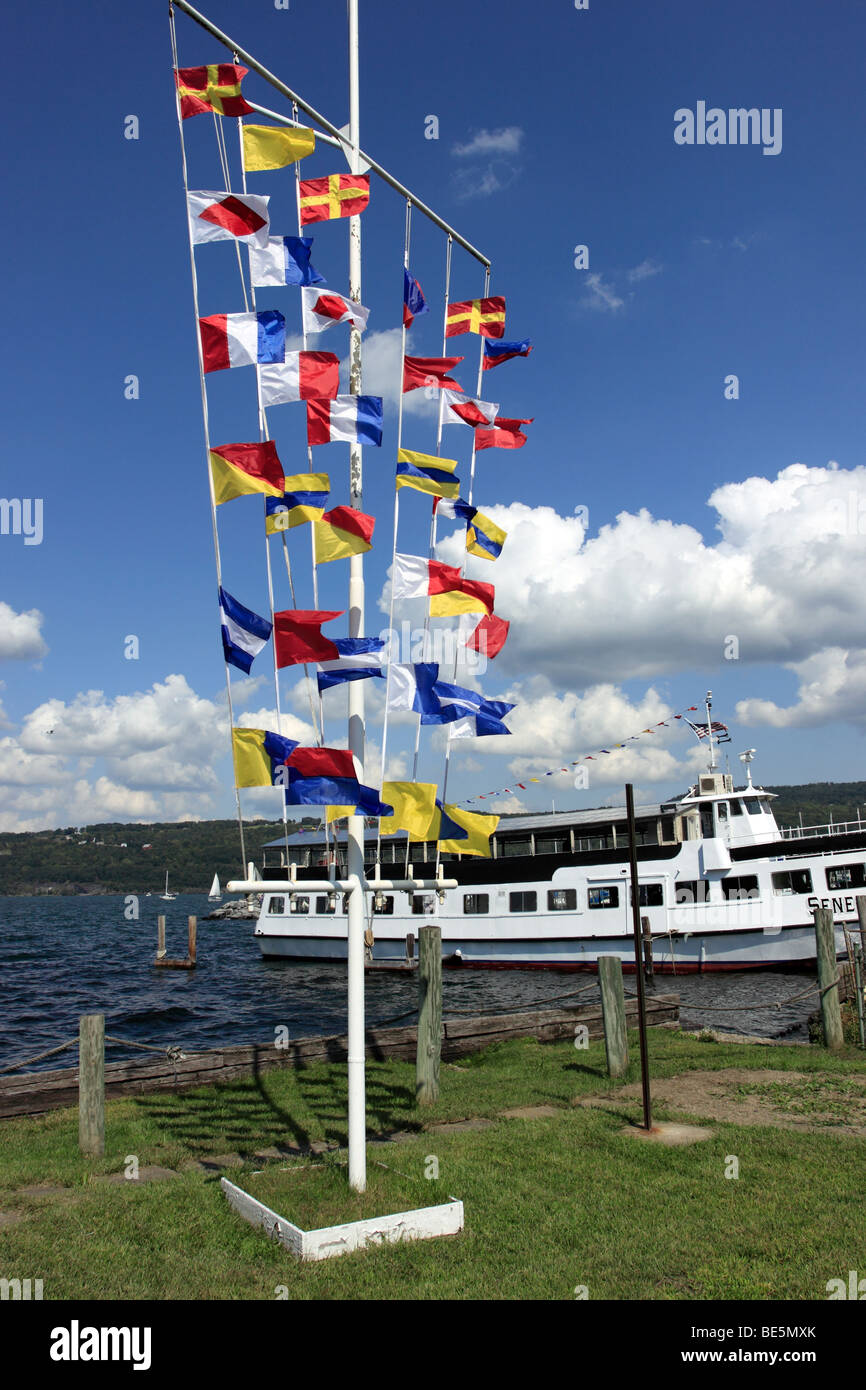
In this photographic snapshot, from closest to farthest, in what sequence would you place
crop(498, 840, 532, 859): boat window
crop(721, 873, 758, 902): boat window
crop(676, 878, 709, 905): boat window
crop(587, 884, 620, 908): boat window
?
crop(721, 873, 758, 902): boat window, crop(676, 878, 709, 905): boat window, crop(587, 884, 620, 908): boat window, crop(498, 840, 532, 859): boat window

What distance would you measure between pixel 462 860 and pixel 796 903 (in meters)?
15.6

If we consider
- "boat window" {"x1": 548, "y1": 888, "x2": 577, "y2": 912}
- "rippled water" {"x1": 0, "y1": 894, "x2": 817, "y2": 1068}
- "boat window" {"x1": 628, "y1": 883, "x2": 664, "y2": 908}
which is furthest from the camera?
"boat window" {"x1": 548, "y1": 888, "x2": 577, "y2": 912}

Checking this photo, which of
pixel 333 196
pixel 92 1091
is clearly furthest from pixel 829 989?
pixel 333 196

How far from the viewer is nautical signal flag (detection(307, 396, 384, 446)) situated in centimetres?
789

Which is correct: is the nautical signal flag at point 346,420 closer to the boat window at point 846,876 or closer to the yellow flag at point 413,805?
the yellow flag at point 413,805

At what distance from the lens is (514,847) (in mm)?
40594

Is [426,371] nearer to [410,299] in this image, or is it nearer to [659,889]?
[410,299]

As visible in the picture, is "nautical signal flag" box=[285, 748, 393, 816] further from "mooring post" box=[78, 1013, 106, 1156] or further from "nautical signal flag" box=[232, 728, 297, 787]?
"mooring post" box=[78, 1013, 106, 1156]

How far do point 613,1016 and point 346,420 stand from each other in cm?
909

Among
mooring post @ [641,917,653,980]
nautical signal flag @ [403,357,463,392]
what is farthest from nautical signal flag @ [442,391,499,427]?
mooring post @ [641,917,653,980]

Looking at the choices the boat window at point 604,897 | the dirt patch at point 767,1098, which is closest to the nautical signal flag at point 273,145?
the dirt patch at point 767,1098

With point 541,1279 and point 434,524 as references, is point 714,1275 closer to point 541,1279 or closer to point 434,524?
point 541,1279

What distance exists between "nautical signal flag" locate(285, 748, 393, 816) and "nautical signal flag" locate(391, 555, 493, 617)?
6.69ft
